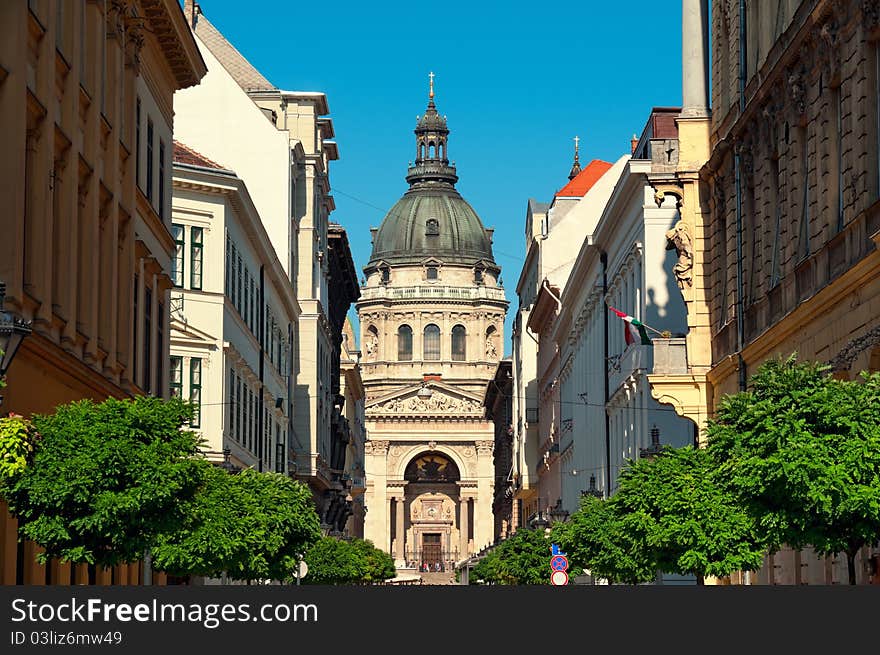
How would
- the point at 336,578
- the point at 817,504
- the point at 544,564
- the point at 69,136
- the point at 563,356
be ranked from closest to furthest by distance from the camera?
the point at 817,504, the point at 69,136, the point at 544,564, the point at 336,578, the point at 563,356

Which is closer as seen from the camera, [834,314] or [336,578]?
[834,314]

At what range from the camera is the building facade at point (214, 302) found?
53062 mm

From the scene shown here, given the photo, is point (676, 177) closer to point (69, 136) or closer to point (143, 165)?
point (143, 165)

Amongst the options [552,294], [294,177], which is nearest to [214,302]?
[294,177]

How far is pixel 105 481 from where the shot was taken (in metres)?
23.9

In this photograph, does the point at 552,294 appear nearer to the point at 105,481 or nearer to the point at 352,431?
the point at 352,431

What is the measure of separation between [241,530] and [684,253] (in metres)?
15.5

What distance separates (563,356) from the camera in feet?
287

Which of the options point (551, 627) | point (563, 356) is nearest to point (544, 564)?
point (563, 356)

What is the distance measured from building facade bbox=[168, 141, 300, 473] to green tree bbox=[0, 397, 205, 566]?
2373cm

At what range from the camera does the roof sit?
80.6m

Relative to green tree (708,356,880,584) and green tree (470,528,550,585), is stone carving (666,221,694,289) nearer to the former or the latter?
green tree (708,356,880,584)

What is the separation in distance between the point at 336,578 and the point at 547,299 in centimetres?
2088

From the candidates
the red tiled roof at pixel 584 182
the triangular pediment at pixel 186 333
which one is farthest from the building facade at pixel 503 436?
the triangular pediment at pixel 186 333
